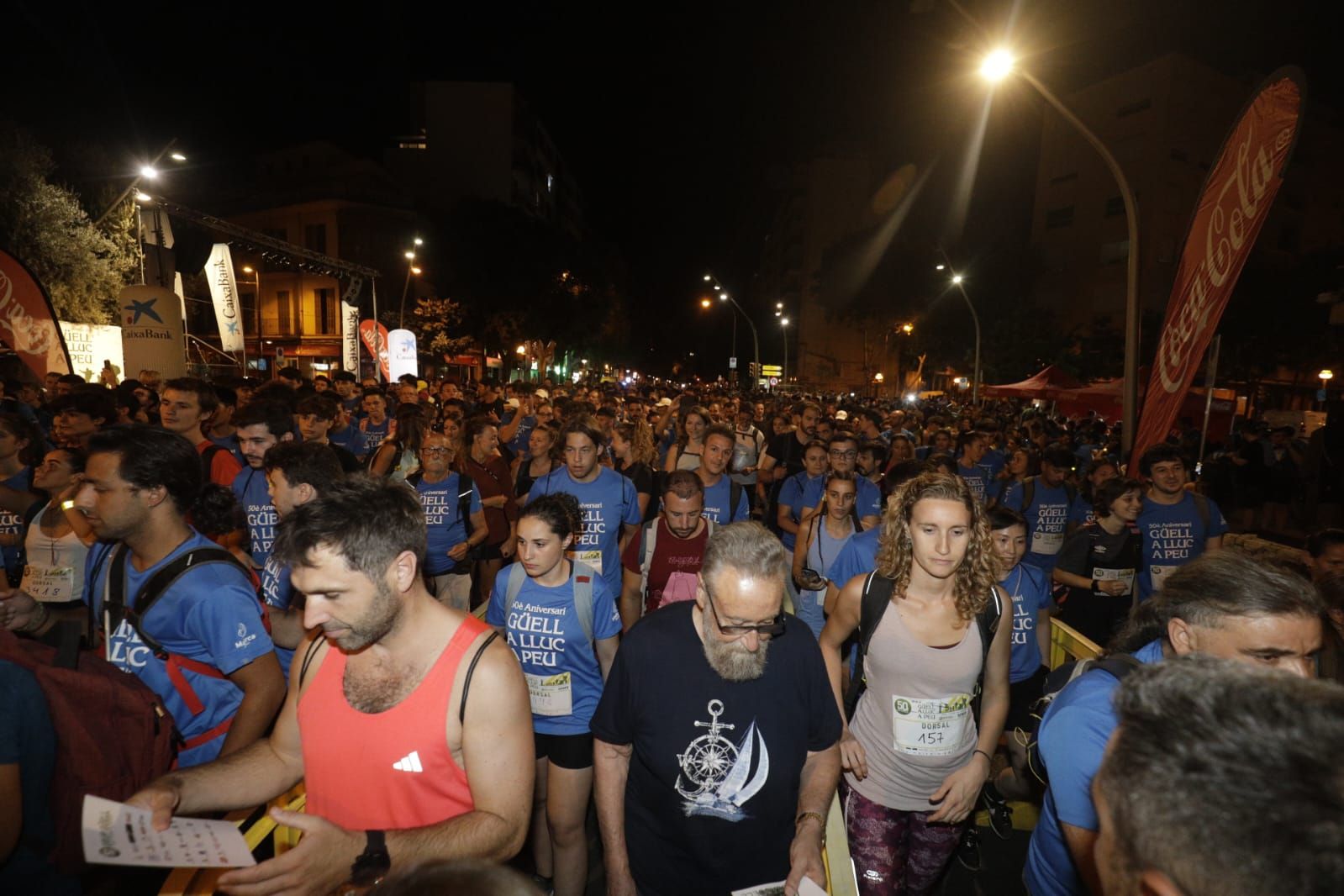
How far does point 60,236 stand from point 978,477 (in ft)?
96.4

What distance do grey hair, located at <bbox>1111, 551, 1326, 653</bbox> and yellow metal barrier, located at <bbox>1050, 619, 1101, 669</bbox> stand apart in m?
2.55

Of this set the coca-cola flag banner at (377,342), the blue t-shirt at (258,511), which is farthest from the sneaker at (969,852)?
the coca-cola flag banner at (377,342)

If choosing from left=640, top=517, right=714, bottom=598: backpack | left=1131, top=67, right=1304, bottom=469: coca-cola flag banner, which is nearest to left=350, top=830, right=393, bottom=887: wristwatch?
left=640, top=517, right=714, bottom=598: backpack

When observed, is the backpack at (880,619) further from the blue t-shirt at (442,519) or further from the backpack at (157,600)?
the blue t-shirt at (442,519)

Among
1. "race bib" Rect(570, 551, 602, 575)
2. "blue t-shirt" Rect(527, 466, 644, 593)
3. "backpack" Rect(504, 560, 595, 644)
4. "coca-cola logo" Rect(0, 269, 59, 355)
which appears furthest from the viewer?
"coca-cola logo" Rect(0, 269, 59, 355)

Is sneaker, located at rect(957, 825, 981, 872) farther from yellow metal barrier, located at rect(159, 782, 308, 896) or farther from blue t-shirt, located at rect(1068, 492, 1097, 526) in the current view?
blue t-shirt, located at rect(1068, 492, 1097, 526)

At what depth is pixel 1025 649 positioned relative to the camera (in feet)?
13.5

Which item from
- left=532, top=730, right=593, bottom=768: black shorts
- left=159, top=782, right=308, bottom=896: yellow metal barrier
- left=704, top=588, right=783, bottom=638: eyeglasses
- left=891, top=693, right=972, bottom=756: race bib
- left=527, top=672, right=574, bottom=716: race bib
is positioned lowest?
left=532, top=730, right=593, bottom=768: black shorts

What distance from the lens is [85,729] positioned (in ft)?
7.00

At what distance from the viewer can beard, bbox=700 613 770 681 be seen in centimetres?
225

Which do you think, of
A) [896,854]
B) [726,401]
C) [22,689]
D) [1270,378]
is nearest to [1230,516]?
[726,401]

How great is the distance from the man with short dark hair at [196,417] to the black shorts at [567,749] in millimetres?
3707

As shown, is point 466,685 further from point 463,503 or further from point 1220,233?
point 1220,233

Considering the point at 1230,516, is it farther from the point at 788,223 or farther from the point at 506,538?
the point at 788,223
